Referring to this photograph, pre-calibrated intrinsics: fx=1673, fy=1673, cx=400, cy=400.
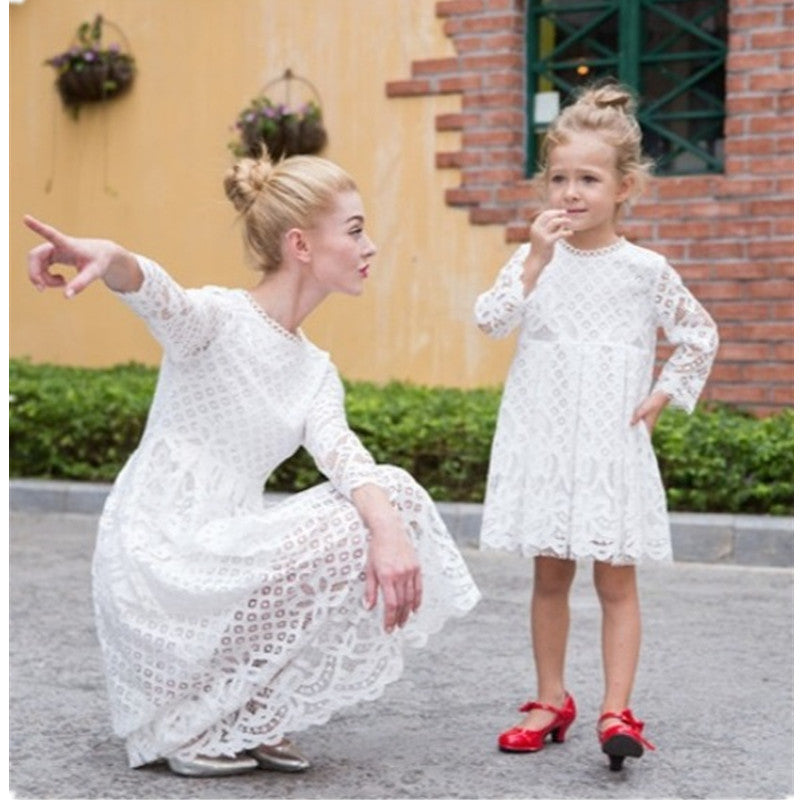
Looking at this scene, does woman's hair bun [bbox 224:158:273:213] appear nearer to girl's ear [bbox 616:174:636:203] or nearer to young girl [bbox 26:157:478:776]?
young girl [bbox 26:157:478:776]

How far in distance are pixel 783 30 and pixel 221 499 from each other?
5718 millimetres

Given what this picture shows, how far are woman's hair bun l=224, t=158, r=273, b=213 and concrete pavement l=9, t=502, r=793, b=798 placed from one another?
1172 millimetres

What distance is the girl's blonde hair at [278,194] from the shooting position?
3.42 meters

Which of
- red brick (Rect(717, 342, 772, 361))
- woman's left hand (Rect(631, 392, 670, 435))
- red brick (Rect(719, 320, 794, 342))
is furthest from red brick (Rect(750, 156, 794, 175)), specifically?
woman's left hand (Rect(631, 392, 670, 435))

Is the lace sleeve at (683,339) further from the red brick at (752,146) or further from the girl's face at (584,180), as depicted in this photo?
the red brick at (752,146)

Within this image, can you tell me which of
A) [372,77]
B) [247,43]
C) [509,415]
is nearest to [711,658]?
[509,415]

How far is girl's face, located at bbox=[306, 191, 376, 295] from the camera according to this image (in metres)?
3.43

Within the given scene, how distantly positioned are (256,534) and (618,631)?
86 cm

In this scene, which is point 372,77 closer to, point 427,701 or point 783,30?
point 783,30

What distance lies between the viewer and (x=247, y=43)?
32.1 feet

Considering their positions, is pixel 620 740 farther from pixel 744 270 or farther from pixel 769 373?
pixel 744 270

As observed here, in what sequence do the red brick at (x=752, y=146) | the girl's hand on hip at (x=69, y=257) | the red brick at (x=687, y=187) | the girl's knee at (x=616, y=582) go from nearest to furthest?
the girl's hand on hip at (x=69, y=257) → the girl's knee at (x=616, y=582) → the red brick at (x=752, y=146) → the red brick at (x=687, y=187)

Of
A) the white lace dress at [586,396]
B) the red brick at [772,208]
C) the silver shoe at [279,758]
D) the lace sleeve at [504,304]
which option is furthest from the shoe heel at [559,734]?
the red brick at [772,208]

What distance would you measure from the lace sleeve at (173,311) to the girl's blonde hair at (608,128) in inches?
34.5
